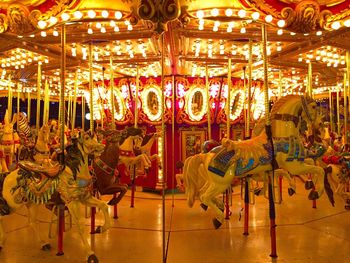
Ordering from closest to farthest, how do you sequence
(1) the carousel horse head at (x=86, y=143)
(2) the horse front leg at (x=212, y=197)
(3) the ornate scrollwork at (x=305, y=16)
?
1. (3) the ornate scrollwork at (x=305, y=16)
2. (1) the carousel horse head at (x=86, y=143)
3. (2) the horse front leg at (x=212, y=197)

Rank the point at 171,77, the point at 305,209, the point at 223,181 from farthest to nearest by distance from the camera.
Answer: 1. the point at 171,77
2. the point at 305,209
3. the point at 223,181

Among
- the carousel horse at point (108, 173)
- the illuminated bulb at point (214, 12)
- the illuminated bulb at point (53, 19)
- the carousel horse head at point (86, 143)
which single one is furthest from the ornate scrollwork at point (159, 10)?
the carousel horse at point (108, 173)

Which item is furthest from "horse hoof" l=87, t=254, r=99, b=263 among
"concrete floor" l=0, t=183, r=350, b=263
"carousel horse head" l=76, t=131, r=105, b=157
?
"carousel horse head" l=76, t=131, r=105, b=157

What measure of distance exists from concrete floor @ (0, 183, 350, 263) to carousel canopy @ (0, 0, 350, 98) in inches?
104

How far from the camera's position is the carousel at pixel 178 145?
4.14m

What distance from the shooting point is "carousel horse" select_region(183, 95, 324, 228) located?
14.6ft

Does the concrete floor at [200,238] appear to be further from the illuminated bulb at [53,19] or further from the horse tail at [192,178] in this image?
the illuminated bulb at [53,19]

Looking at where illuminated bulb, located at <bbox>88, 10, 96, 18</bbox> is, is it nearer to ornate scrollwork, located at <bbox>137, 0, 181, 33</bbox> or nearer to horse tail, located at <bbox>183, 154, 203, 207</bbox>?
ornate scrollwork, located at <bbox>137, 0, 181, 33</bbox>

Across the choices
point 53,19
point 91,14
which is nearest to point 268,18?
point 91,14

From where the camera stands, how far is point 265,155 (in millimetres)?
4457

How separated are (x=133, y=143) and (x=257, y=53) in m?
3.42

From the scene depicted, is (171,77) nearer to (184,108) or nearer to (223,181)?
(184,108)

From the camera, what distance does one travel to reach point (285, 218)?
6.32 metres

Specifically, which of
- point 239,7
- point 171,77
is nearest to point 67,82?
point 171,77
